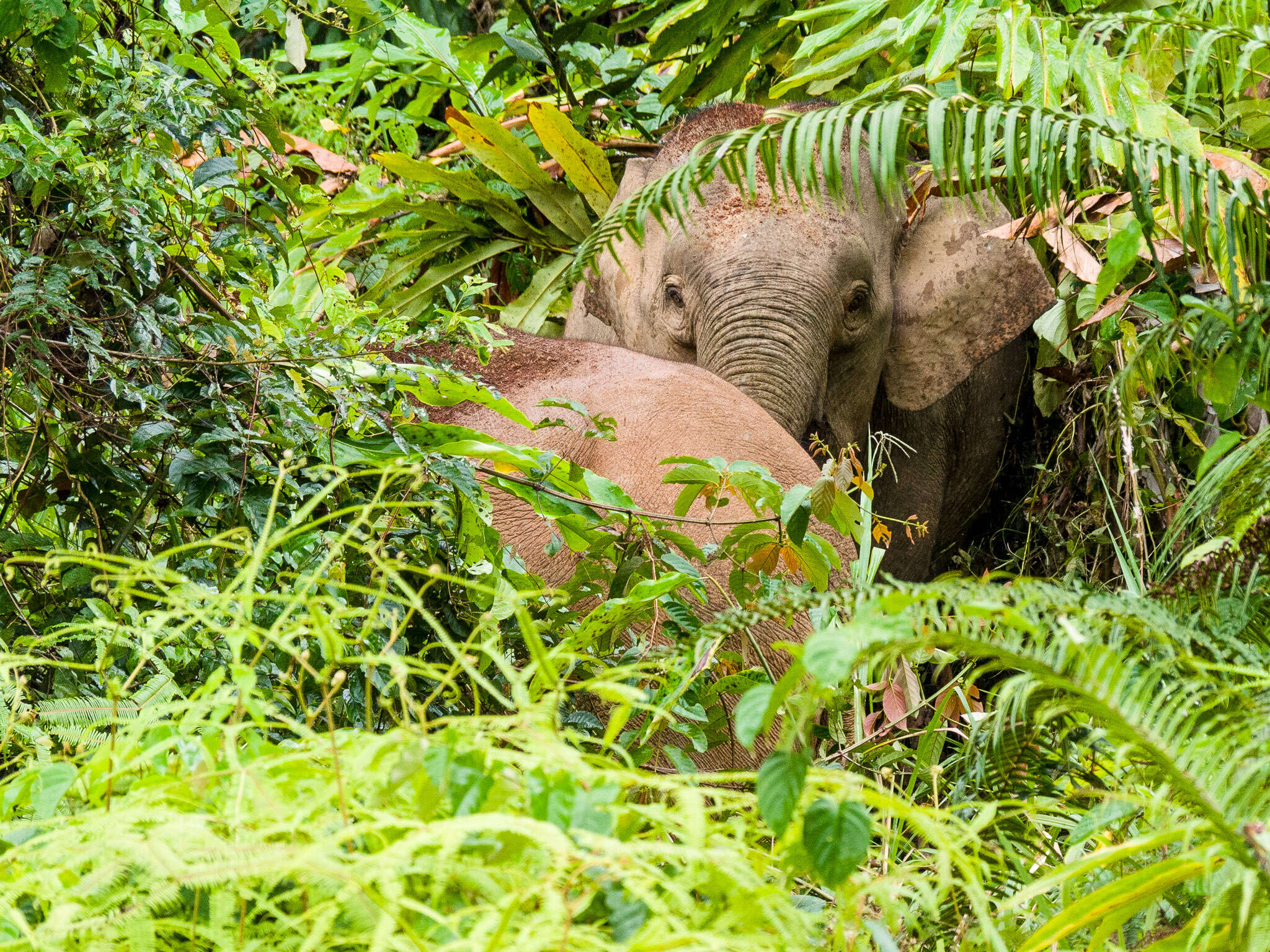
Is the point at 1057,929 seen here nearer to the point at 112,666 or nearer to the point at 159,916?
the point at 159,916

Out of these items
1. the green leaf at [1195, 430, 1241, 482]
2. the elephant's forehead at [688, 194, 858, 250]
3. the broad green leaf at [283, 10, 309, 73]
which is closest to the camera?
the green leaf at [1195, 430, 1241, 482]

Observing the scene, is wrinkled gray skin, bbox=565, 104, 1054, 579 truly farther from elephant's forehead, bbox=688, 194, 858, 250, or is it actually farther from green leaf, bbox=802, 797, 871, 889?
green leaf, bbox=802, 797, 871, 889

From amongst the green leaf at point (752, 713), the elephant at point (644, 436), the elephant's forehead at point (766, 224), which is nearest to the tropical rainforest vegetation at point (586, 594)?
the green leaf at point (752, 713)

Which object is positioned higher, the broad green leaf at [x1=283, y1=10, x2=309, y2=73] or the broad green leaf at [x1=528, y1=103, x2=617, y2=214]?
the broad green leaf at [x1=283, y1=10, x2=309, y2=73]

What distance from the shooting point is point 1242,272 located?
2.06m

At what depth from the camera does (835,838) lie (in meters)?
0.75

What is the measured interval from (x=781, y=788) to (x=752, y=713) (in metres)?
0.04

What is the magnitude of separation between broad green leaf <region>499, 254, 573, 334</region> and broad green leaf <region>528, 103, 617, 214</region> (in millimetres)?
203

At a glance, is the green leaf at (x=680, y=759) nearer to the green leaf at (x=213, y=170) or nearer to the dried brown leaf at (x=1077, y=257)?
the green leaf at (x=213, y=170)

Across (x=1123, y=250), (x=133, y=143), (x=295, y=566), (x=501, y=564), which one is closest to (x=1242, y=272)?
(x=1123, y=250)

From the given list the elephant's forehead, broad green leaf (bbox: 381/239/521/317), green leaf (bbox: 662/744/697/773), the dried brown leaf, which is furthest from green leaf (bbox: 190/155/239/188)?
broad green leaf (bbox: 381/239/521/317)

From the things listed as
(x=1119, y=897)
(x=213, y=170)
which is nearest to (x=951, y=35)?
(x=213, y=170)

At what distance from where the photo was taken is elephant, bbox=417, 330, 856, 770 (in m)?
2.38

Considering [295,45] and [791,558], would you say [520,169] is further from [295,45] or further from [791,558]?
[791,558]
